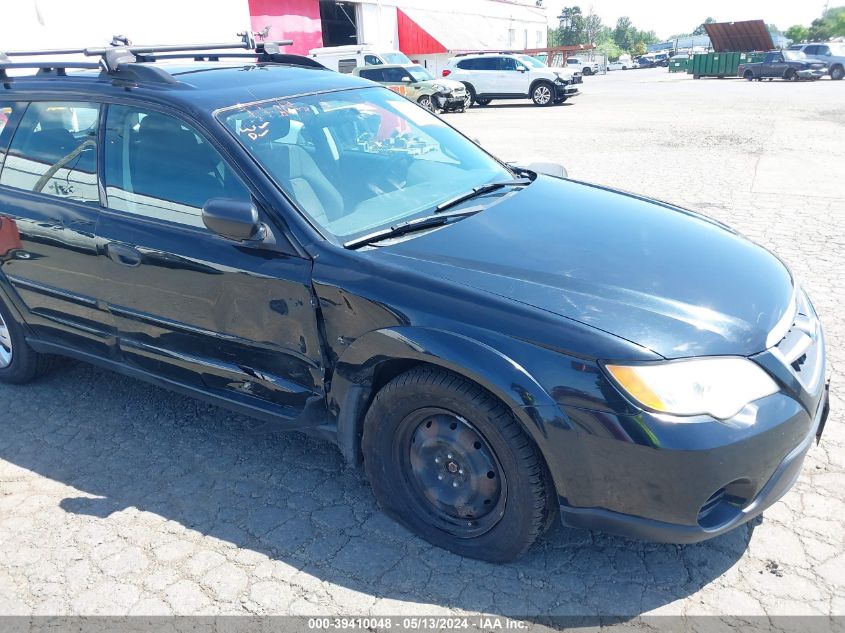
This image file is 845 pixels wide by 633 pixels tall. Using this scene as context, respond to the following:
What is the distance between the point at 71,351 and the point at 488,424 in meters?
2.59

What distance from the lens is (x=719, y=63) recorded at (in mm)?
39844

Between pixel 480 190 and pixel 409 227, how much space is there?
0.67 m

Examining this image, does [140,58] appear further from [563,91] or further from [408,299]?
[563,91]

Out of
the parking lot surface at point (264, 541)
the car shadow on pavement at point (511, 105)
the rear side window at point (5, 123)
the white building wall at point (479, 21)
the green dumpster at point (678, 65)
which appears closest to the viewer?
the parking lot surface at point (264, 541)

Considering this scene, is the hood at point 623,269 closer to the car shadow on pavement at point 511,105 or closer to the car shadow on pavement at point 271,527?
the car shadow on pavement at point 271,527

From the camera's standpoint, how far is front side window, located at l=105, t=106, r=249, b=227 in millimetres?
3117

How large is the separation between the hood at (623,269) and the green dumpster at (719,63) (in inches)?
1576

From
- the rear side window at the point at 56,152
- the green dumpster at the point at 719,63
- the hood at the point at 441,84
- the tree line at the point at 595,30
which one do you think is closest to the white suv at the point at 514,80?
the hood at the point at 441,84

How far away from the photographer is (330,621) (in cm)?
254

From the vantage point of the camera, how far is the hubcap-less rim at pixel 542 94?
78.3 feet

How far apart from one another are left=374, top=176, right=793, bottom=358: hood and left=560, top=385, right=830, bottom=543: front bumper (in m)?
0.45

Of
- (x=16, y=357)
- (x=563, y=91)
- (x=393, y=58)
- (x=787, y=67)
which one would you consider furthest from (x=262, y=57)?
(x=787, y=67)

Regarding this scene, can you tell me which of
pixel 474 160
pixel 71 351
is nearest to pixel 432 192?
pixel 474 160

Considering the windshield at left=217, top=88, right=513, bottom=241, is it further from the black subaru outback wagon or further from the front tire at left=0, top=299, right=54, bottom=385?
the front tire at left=0, top=299, right=54, bottom=385
